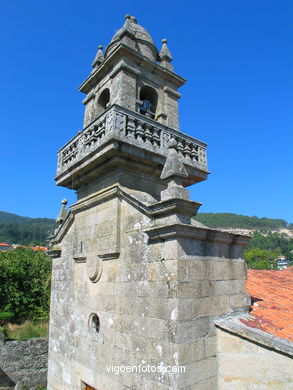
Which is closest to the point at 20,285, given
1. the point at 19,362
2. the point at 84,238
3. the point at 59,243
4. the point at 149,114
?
the point at 19,362

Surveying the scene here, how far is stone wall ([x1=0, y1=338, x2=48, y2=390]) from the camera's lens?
12602mm

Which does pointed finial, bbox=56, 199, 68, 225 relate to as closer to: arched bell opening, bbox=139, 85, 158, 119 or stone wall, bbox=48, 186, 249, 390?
stone wall, bbox=48, 186, 249, 390

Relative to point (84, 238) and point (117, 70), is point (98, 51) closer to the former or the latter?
point (117, 70)

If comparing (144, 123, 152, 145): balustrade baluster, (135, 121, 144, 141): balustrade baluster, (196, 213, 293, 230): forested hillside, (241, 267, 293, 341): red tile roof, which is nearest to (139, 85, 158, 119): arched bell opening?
(144, 123, 152, 145): balustrade baluster

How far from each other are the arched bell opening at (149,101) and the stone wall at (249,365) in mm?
5849

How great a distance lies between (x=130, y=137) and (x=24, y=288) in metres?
21.0

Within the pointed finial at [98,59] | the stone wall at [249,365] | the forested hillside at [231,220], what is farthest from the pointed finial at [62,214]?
the forested hillside at [231,220]

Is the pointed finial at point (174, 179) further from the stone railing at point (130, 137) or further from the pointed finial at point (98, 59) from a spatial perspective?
the pointed finial at point (98, 59)

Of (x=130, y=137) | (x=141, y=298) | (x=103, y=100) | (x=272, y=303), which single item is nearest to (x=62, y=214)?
(x=103, y=100)

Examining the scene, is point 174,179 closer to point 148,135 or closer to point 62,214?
point 148,135

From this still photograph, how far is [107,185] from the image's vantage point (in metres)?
6.80

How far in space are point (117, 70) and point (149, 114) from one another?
143cm

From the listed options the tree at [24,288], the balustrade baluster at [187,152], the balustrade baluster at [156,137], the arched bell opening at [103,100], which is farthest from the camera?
the tree at [24,288]

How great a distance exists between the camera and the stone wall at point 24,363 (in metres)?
12.6
